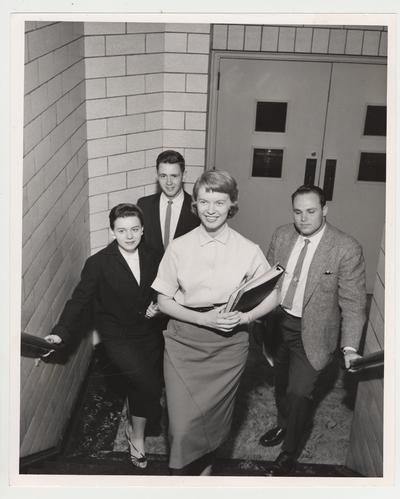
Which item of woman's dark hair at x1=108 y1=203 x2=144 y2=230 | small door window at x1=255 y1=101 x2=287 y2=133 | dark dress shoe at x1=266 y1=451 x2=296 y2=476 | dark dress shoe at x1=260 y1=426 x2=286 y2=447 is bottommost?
dark dress shoe at x1=260 y1=426 x2=286 y2=447

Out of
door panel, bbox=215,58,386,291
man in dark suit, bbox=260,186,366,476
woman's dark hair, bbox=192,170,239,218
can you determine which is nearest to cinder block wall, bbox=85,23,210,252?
door panel, bbox=215,58,386,291

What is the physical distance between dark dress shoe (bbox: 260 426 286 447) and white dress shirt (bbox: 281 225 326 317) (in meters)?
0.92

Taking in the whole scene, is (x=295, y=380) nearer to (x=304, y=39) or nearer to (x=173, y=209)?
(x=173, y=209)

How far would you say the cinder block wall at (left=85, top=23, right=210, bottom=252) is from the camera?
146 inches

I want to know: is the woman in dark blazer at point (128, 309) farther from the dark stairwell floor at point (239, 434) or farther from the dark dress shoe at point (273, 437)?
the dark dress shoe at point (273, 437)

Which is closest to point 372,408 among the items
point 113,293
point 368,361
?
point 368,361

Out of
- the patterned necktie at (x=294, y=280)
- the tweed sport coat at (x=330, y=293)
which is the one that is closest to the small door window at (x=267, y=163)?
the tweed sport coat at (x=330, y=293)

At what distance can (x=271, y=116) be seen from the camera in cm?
473

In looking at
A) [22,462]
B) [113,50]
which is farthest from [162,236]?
[22,462]

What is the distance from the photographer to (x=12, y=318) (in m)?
2.20

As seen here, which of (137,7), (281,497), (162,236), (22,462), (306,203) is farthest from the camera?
(162,236)

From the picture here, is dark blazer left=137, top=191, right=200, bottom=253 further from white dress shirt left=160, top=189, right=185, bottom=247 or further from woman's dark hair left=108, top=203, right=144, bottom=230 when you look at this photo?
woman's dark hair left=108, top=203, right=144, bottom=230

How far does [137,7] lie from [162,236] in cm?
172

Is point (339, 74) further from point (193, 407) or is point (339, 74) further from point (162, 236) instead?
point (193, 407)
